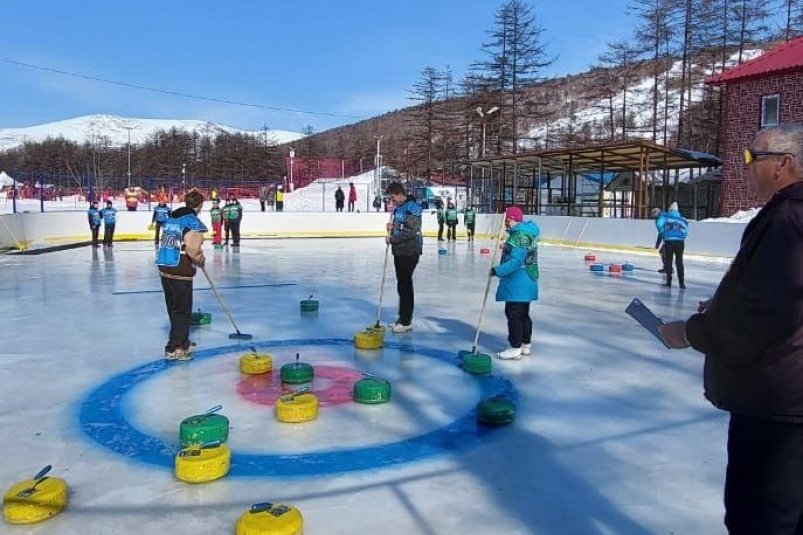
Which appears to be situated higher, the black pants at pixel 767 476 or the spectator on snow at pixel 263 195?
the spectator on snow at pixel 263 195

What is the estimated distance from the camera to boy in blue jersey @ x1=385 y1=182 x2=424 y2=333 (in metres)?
7.52

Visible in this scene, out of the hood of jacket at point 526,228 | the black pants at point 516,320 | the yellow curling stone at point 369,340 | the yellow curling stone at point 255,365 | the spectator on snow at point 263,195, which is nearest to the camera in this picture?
the yellow curling stone at point 255,365

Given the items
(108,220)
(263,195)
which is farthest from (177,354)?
(263,195)

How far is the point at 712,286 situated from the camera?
12711mm

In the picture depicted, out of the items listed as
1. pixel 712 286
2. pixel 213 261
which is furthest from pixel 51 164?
pixel 712 286

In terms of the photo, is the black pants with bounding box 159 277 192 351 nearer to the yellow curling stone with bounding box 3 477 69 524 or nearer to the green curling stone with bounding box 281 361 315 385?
the green curling stone with bounding box 281 361 315 385

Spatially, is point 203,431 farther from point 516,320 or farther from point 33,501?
point 516,320

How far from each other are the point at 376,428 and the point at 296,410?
0.54 meters

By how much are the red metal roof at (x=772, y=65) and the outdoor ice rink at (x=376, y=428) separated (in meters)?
19.8

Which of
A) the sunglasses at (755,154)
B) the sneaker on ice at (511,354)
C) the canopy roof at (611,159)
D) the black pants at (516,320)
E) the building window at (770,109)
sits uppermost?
the building window at (770,109)

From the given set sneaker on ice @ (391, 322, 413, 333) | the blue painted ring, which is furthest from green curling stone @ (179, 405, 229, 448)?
sneaker on ice @ (391, 322, 413, 333)

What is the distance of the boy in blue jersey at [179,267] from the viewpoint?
621cm

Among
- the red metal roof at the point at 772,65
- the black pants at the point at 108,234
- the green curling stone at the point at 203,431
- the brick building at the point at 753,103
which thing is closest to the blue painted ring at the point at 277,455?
the green curling stone at the point at 203,431

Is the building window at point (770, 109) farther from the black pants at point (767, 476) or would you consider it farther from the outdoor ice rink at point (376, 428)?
the black pants at point (767, 476)
